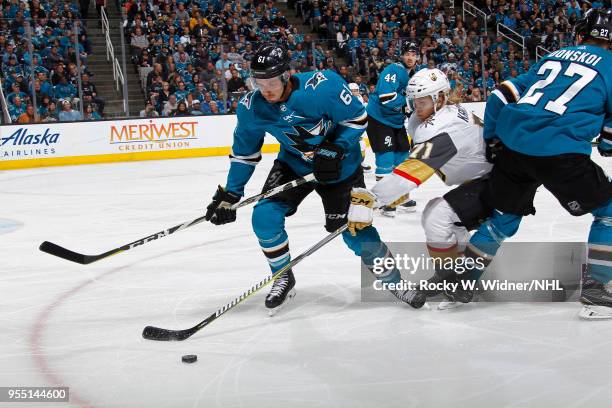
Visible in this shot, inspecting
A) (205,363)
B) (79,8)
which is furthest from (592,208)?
(79,8)

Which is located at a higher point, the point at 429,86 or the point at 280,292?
the point at 429,86

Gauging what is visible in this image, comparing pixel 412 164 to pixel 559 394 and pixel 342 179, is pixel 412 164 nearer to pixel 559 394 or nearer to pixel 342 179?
pixel 342 179

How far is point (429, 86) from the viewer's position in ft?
10.6

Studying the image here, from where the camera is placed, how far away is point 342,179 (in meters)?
3.38

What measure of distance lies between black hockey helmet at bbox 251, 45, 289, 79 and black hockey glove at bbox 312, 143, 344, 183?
351mm

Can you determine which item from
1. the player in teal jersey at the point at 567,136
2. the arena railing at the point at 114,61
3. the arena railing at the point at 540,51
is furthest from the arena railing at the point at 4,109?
the arena railing at the point at 540,51

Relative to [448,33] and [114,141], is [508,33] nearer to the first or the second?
[448,33]

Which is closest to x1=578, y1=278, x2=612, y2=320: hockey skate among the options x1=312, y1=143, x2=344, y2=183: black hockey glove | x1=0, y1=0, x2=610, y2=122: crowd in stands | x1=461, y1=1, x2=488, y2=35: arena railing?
x1=312, y1=143, x2=344, y2=183: black hockey glove

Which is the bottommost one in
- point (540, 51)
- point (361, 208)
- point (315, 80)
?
point (540, 51)

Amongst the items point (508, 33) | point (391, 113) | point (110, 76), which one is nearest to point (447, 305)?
point (391, 113)

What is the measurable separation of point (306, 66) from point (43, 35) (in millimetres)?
3724

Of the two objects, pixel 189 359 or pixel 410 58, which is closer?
pixel 189 359

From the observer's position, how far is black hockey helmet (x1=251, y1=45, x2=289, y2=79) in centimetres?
310

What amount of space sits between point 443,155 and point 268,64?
762 millimetres
